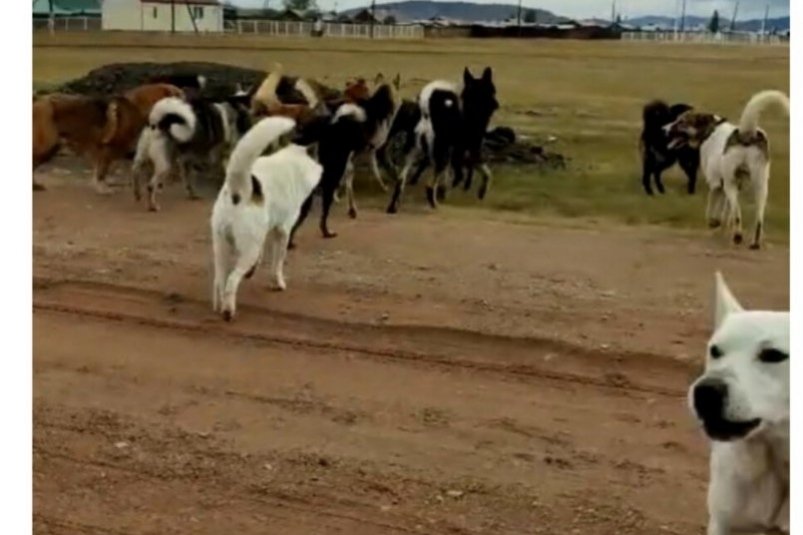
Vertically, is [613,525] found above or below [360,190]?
below

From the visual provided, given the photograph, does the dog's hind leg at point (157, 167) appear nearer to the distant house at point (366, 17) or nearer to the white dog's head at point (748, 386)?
the distant house at point (366, 17)

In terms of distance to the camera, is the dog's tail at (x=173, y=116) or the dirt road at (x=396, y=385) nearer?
the dirt road at (x=396, y=385)

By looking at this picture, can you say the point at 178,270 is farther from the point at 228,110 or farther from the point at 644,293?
the point at 644,293

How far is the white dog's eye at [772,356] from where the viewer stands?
1.82 m

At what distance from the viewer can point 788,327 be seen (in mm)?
1833

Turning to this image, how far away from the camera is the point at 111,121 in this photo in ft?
10.4

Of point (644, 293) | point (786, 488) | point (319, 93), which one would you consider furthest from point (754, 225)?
point (319, 93)

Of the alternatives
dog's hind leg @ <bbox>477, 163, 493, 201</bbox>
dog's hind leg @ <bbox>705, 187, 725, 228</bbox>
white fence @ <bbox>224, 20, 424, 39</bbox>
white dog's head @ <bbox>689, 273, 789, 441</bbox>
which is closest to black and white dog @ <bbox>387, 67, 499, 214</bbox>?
dog's hind leg @ <bbox>477, 163, 493, 201</bbox>

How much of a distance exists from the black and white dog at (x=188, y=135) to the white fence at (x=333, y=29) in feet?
0.72

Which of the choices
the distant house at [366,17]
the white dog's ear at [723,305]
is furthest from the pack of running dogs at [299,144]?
the white dog's ear at [723,305]

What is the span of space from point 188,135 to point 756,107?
1.20 m

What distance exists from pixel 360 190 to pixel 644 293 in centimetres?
66

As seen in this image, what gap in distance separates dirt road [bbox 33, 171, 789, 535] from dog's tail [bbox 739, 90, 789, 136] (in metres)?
0.21
